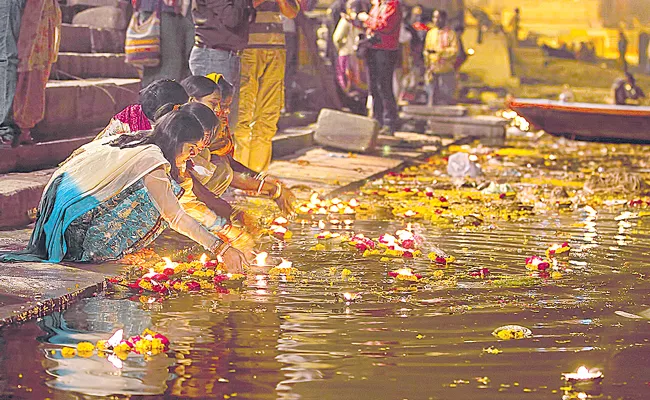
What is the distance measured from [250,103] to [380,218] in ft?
4.38

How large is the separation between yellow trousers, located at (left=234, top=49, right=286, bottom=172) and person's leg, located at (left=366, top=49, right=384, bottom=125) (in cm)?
584

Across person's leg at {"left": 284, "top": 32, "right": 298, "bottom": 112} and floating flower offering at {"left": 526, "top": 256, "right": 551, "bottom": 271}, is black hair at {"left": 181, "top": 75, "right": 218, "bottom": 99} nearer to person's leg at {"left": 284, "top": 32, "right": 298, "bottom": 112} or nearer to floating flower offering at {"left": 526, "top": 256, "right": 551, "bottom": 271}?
floating flower offering at {"left": 526, "top": 256, "right": 551, "bottom": 271}

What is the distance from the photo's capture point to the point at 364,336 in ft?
18.1

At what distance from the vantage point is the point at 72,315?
580 centimetres

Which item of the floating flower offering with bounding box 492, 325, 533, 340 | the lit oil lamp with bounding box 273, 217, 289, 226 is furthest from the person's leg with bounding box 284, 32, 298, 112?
the floating flower offering with bounding box 492, 325, 533, 340

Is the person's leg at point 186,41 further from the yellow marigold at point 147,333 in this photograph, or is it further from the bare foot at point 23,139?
the yellow marigold at point 147,333

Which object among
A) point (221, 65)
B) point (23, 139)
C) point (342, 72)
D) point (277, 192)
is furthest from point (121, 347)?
point (342, 72)

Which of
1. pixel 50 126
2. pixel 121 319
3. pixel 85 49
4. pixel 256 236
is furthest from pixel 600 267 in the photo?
pixel 85 49

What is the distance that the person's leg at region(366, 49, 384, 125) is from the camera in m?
15.6

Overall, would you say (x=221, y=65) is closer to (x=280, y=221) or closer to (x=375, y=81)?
(x=280, y=221)

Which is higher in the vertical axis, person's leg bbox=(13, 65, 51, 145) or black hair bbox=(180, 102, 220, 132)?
black hair bbox=(180, 102, 220, 132)

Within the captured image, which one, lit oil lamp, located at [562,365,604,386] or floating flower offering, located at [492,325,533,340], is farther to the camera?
floating flower offering, located at [492,325,533,340]

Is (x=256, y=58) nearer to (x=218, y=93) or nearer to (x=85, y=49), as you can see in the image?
(x=218, y=93)

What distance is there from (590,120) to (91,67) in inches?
291
